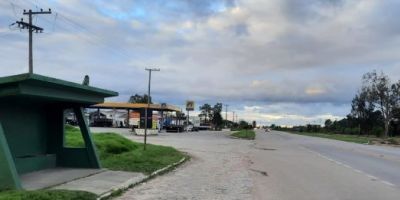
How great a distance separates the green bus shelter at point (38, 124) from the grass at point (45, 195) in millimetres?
842

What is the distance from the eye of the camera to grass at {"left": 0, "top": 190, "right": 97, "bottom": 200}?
384 inches

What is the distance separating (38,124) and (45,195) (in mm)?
5850

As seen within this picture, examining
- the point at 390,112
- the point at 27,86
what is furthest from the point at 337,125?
the point at 27,86

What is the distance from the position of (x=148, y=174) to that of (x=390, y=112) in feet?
269

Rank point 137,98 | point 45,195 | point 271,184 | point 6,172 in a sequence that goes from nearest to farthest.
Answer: point 45,195 < point 6,172 < point 271,184 < point 137,98

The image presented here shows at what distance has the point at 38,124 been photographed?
51.1 ft

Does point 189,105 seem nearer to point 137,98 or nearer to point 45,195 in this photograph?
point 137,98

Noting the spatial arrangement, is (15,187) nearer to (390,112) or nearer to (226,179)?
(226,179)

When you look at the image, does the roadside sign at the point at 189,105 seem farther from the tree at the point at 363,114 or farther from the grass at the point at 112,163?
the grass at the point at 112,163

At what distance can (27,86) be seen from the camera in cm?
1184

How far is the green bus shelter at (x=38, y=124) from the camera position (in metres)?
11.4

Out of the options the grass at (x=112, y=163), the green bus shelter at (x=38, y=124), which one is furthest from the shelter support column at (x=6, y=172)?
the grass at (x=112, y=163)

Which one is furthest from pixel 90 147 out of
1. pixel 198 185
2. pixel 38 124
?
pixel 198 185

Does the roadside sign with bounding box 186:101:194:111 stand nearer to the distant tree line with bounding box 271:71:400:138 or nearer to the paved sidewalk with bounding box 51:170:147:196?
the distant tree line with bounding box 271:71:400:138
